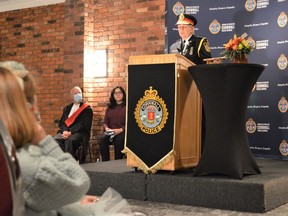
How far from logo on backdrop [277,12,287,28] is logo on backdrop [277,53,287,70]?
1.12 ft

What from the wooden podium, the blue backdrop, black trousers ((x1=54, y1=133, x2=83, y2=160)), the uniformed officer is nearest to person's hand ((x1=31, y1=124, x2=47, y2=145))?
the wooden podium

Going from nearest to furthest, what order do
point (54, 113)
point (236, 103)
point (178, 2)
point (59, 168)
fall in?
1. point (59, 168)
2. point (236, 103)
3. point (178, 2)
4. point (54, 113)

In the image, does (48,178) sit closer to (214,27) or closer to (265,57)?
(265,57)

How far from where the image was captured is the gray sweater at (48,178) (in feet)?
3.81

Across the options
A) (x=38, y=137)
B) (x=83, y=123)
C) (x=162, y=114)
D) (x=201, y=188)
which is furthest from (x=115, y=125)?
(x=38, y=137)

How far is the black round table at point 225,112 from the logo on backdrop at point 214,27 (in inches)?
92.2

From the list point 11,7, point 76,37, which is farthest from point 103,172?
point 11,7

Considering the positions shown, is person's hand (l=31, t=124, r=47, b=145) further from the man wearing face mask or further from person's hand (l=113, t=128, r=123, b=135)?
the man wearing face mask

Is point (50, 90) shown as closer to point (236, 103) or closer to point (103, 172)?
point (103, 172)

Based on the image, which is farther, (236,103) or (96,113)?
(96,113)

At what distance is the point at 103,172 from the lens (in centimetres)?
405

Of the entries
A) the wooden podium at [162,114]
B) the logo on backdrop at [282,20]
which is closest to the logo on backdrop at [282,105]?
the logo on backdrop at [282,20]

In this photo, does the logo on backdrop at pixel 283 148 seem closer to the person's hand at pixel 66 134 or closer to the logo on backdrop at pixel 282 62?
the logo on backdrop at pixel 282 62

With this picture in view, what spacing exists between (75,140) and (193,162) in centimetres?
267
